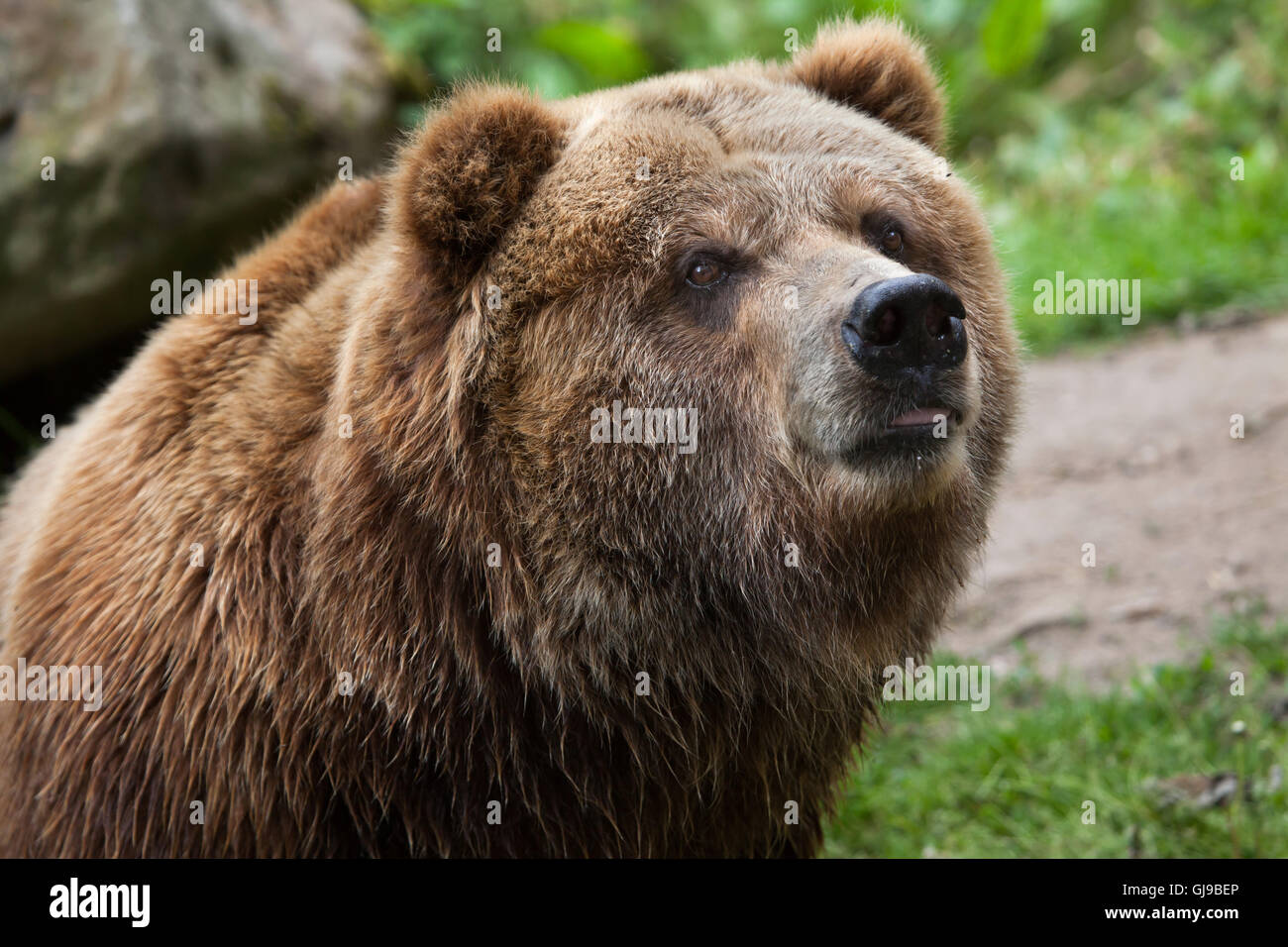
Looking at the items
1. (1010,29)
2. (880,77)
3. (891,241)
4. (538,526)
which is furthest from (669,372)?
(1010,29)

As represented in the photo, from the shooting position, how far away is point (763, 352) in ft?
10.7

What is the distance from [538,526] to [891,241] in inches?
49.1

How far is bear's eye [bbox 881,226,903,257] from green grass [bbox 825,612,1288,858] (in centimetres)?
158

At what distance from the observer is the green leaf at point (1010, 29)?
352 inches

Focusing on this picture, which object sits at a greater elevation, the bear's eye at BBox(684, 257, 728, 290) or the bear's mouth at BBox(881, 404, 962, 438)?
the bear's eye at BBox(684, 257, 728, 290)

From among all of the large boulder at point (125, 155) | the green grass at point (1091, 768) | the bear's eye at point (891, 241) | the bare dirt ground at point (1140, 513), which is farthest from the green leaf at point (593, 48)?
the bear's eye at point (891, 241)

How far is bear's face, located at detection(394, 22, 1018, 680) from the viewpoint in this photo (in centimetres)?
320

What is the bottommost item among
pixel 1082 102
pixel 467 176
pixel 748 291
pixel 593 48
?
pixel 748 291

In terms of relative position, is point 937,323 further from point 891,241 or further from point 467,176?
point 467,176

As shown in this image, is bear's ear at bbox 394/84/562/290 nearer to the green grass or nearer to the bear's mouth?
the bear's mouth

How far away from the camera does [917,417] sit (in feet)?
10.2

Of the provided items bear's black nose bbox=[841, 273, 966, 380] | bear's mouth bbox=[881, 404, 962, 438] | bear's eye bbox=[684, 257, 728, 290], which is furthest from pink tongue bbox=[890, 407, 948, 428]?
bear's eye bbox=[684, 257, 728, 290]

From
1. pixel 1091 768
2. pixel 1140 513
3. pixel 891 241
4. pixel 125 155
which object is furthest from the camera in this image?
pixel 1140 513
